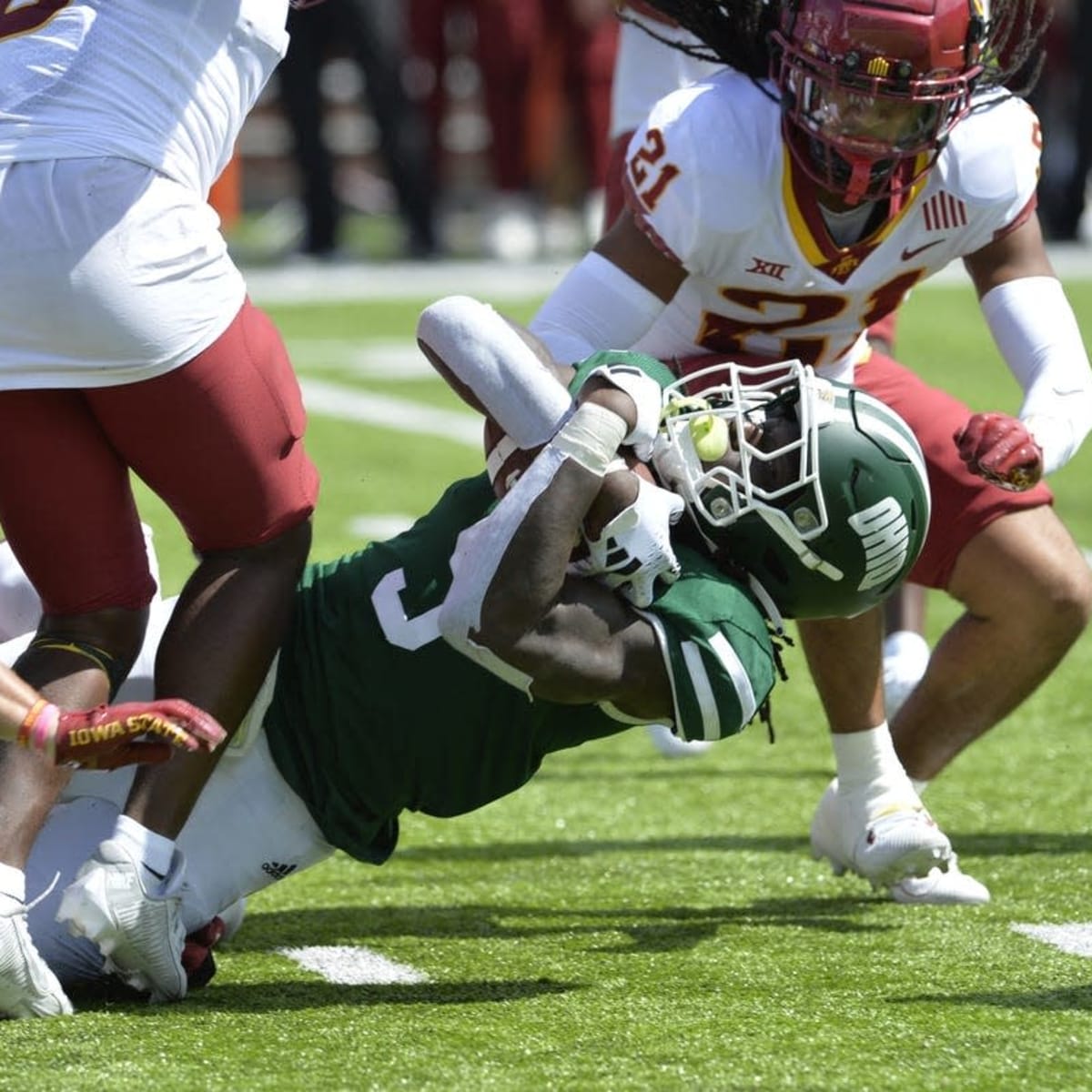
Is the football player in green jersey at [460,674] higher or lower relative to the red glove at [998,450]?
lower

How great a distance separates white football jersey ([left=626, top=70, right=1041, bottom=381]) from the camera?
3250 mm

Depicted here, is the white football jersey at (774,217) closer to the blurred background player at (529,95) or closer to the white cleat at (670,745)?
the white cleat at (670,745)

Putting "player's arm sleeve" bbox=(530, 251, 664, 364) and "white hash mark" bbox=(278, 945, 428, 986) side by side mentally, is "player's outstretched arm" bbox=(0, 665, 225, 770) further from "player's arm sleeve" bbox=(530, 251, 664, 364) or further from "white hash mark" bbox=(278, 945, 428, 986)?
"player's arm sleeve" bbox=(530, 251, 664, 364)

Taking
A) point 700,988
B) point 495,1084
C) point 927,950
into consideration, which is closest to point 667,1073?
point 495,1084

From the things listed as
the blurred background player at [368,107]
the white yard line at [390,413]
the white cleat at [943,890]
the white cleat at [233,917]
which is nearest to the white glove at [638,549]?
the white cleat at [233,917]

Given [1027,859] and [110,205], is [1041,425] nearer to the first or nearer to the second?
[1027,859]

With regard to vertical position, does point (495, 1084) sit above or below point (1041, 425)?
below

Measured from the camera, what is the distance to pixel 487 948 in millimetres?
3084

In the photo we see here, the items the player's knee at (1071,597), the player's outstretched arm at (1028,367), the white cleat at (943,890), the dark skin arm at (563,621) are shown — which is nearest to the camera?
the dark skin arm at (563,621)

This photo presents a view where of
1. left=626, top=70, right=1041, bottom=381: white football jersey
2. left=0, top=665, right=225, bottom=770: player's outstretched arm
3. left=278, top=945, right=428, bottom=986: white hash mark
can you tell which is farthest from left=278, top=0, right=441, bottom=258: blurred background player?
left=0, top=665, right=225, bottom=770: player's outstretched arm

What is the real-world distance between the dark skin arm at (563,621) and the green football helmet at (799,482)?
0.12 metres

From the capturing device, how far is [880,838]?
3.27 metres

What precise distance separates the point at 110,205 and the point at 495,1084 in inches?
41.1

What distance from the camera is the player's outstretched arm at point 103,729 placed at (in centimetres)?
252
